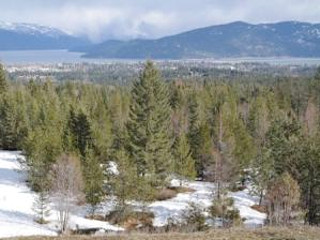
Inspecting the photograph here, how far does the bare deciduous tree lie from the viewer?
109ft

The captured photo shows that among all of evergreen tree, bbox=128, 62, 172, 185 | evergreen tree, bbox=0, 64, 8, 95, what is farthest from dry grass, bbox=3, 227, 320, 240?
evergreen tree, bbox=0, 64, 8, 95

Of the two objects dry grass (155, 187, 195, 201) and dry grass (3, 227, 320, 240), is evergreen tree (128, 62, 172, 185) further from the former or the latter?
dry grass (3, 227, 320, 240)

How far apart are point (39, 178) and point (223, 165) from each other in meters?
15.9

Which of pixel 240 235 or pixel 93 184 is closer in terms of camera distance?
pixel 240 235

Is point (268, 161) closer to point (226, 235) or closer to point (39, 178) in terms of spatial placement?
point (39, 178)

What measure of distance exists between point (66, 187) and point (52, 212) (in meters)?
6.81

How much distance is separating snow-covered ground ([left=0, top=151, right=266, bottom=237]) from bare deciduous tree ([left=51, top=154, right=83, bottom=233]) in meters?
1.43

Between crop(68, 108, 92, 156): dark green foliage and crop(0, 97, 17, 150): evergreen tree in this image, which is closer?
crop(68, 108, 92, 156): dark green foliage

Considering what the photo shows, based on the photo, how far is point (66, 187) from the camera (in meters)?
34.2

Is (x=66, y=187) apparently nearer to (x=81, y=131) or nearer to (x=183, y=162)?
(x=183, y=162)

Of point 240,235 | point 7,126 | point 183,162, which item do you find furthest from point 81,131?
point 240,235

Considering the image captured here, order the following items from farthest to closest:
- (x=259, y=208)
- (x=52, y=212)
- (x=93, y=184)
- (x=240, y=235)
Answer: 1. (x=259, y=208)
2. (x=52, y=212)
3. (x=93, y=184)
4. (x=240, y=235)

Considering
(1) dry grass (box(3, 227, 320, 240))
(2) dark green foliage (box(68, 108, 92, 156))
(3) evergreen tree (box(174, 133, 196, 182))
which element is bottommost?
(3) evergreen tree (box(174, 133, 196, 182))

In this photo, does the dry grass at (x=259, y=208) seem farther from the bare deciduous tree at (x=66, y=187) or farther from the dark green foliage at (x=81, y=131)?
the bare deciduous tree at (x=66, y=187)
